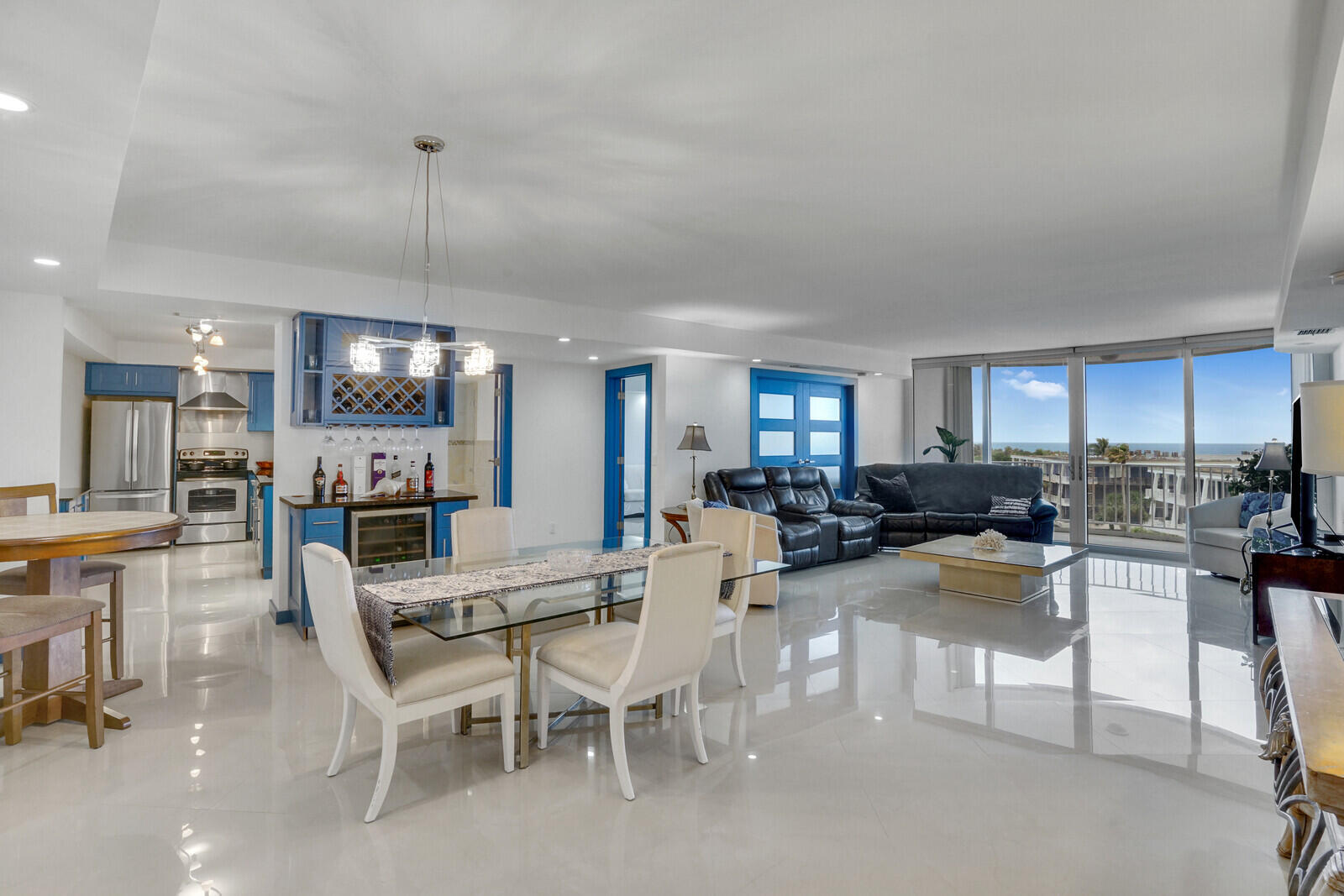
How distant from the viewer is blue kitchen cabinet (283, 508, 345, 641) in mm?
4395

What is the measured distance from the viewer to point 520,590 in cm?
278

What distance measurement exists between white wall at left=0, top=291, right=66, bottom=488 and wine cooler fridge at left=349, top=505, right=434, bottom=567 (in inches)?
65.3

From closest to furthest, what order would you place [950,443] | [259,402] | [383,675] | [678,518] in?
1. [383,675]
2. [678,518]
3. [259,402]
4. [950,443]

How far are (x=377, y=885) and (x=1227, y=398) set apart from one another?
8788 millimetres

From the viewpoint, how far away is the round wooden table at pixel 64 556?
2.66 meters

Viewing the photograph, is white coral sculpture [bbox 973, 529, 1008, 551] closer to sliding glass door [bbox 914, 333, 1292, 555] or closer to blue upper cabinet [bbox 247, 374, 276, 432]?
sliding glass door [bbox 914, 333, 1292, 555]

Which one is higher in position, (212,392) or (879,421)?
(212,392)

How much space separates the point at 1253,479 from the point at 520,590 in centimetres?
751

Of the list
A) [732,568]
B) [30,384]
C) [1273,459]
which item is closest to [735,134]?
[732,568]

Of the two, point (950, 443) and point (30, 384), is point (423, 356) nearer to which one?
point (30, 384)

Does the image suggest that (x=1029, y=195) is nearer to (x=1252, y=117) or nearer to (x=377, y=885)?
(x=1252, y=117)

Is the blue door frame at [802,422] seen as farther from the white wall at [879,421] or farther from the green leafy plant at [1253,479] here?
the green leafy plant at [1253,479]

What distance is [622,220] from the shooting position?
359cm

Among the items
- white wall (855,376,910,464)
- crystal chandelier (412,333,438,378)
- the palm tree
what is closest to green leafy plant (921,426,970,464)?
white wall (855,376,910,464)
